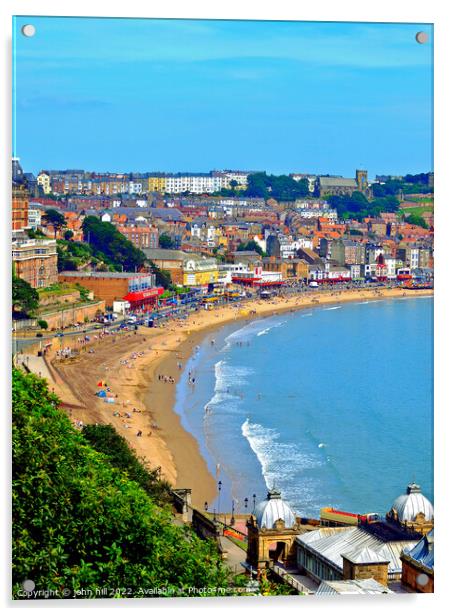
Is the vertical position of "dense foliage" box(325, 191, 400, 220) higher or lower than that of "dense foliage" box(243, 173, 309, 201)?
lower

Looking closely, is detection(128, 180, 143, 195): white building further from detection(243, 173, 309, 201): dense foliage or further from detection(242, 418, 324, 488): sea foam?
detection(242, 418, 324, 488): sea foam

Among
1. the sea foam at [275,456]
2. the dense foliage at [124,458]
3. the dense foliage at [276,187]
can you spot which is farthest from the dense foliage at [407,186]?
the dense foliage at [124,458]

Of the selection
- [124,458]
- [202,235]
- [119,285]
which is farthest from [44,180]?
[202,235]

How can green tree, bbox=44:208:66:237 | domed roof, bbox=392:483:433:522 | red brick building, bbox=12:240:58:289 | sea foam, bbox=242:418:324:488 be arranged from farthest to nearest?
Answer: green tree, bbox=44:208:66:237
sea foam, bbox=242:418:324:488
red brick building, bbox=12:240:58:289
domed roof, bbox=392:483:433:522

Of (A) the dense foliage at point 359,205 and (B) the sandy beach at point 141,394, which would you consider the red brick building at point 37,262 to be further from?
(A) the dense foliage at point 359,205

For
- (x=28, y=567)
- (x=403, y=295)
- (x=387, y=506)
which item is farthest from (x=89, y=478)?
(x=403, y=295)

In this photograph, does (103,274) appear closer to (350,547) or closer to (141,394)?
(141,394)

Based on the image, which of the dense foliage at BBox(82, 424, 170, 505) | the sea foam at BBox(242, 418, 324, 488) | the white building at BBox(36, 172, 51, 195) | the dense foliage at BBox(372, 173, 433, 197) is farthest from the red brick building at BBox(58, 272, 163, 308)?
the dense foliage at BBox(372, 173, 433, 197)
